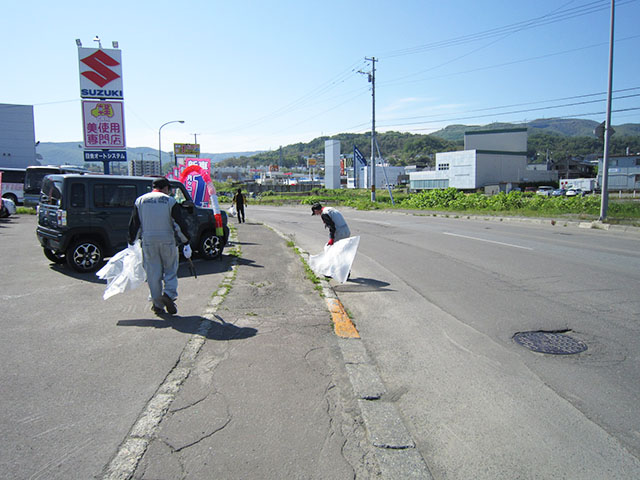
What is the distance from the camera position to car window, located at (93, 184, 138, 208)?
8.82m

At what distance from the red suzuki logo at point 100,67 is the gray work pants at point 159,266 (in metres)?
13.0

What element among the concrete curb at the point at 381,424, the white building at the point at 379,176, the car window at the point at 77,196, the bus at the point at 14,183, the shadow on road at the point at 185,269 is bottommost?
the concrete curb at the point at 381,424

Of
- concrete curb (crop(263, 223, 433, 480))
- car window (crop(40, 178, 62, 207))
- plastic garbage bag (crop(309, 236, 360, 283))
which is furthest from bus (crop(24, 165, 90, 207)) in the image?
concrete curb (crop(263, 223, 433, 480))

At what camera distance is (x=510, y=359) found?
442 centimetres

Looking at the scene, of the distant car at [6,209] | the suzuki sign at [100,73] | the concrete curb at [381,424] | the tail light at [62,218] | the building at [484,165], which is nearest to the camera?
the concrete curb at [381,424]

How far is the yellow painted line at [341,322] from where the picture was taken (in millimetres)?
5164

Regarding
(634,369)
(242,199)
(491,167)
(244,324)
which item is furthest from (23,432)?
(491,167)

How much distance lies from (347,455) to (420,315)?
3406mm

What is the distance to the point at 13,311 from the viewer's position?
19.2ft

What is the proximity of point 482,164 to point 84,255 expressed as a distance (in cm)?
6770

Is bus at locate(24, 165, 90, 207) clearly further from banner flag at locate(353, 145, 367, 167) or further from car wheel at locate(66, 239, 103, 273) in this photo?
banner flag at locate(353, 145, 367, 167)

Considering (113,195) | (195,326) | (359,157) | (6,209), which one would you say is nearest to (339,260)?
(195,326)

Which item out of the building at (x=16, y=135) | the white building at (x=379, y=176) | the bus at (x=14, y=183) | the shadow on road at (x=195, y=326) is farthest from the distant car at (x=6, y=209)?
the white building at (x=379, y=176)

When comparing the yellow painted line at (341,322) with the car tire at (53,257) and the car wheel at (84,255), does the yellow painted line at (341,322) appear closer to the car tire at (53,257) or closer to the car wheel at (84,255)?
the car wheel at (84,255)
